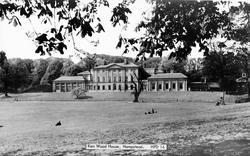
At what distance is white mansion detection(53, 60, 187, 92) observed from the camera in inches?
899

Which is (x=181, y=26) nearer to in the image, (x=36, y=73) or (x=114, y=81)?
(x=36, y=73)

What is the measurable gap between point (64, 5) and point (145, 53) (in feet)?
4.75

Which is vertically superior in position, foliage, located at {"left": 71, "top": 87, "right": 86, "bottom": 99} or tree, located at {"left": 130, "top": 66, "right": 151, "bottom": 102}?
tree, located at {"left": 130, "top": 66, "right": 151, "bottom": 102}

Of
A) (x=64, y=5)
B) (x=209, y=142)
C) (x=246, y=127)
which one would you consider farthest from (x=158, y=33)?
(x=246, y=127)

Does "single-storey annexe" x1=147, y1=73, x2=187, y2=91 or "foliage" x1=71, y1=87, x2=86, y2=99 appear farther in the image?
"foliage" x1=71, y1=87, x2=86, y2=99

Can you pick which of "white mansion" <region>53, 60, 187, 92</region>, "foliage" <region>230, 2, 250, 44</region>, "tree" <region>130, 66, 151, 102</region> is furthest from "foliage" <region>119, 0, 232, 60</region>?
"tree" <region>130, 66, 151, 102</region>

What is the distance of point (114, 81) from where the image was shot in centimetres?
3500

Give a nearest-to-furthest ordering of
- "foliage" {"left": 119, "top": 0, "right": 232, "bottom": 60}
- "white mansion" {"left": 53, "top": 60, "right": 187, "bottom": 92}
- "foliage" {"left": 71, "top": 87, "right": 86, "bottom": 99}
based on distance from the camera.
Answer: "foliage" {"left": 119, "top": 0, "right": 232, "bottom": 60}, "white mansion" {"left": 53, "top": 60, "right": 187, "bottom": 92}, "foliage" {"left": 71, "top": 87, "right": 86, "bottom": 99}

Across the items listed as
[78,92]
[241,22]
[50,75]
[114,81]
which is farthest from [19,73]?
[114,81]

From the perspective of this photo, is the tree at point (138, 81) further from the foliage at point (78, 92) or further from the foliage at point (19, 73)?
the foliage at point (19, 73)

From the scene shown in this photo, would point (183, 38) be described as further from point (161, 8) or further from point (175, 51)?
point (161, 8)

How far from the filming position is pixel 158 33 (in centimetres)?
457

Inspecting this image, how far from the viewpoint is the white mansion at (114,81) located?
22828mm

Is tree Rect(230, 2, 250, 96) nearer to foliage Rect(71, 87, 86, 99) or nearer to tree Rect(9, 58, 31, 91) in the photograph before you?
tree Rect(9, 58, 31, 91)
